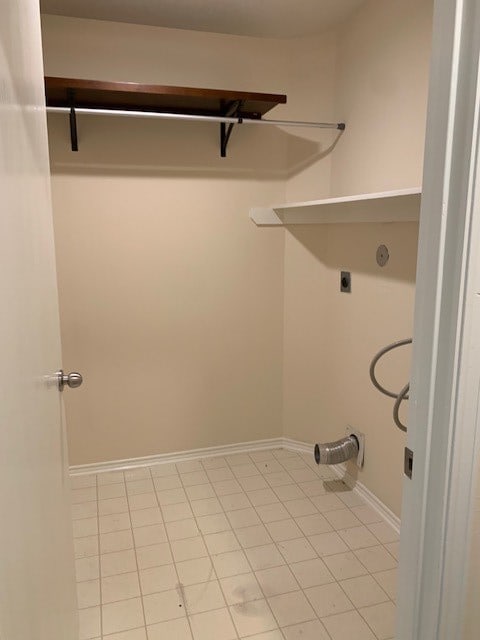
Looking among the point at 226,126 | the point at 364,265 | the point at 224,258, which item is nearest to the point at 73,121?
the point at 226,126

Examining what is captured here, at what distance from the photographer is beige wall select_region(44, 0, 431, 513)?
2.35m

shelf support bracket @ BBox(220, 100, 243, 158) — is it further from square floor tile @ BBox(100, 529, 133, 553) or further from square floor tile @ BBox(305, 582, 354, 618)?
square floor tile @ BBox(305, 582, 354, 618)

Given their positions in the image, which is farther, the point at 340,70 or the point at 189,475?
the point at 189,475

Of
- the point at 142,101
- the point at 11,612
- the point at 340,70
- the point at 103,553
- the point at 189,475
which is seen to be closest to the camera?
the point at 11,612

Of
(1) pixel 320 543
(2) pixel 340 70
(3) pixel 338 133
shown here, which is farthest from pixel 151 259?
(1) pixel 320 543

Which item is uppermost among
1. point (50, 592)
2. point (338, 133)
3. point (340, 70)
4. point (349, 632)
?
point (340, 70)

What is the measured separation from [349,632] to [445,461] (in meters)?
1.15

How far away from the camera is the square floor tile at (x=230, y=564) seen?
1972mm

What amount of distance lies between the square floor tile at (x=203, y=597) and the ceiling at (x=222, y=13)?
8.24ft

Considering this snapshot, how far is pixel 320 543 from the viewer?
215 centimetres

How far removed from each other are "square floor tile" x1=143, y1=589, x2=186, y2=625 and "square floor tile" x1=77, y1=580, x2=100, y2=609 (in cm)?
19

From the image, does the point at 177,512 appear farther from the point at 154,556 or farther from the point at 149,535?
the point at 154,556

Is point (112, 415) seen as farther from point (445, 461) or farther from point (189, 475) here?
point (445, 461)

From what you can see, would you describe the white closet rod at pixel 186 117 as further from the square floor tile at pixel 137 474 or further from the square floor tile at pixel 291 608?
the square floor tile at pixel 291 608
